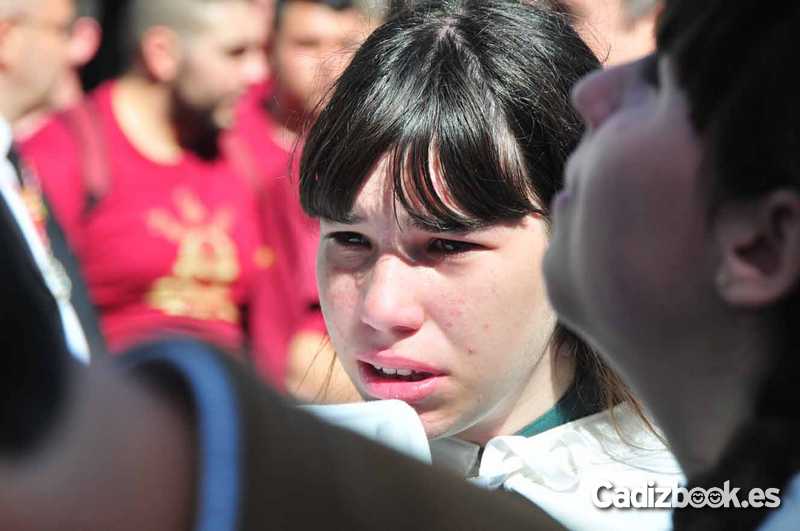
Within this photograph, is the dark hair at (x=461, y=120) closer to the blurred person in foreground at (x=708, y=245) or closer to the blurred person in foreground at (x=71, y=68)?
the blurred person in foreground at (x=708, y=245)

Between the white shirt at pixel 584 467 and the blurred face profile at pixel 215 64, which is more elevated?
the white shirt at pixel 584 467

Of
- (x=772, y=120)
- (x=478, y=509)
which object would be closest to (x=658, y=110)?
(x=772, y=120)

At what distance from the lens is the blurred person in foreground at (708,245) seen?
845 millimetres

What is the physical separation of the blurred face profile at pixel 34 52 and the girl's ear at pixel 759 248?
311 centimetres

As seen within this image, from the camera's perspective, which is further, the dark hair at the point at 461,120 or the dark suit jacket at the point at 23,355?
the dark hair at the point at 461,120

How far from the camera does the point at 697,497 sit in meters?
0.97

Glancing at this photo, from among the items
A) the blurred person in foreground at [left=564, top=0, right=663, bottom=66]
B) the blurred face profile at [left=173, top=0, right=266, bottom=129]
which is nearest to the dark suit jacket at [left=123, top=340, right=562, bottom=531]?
the blurred person in foreground at [left=564, top=0, right=663, bottom=66]

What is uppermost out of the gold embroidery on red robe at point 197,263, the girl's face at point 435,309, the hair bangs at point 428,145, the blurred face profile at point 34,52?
the hair bangs at point 428,145

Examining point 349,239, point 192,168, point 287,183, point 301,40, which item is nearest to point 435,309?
point 349,239

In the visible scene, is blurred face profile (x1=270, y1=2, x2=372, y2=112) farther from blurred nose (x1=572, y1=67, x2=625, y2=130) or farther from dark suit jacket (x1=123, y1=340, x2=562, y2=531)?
dark suit jacket (x1=123, y1=340, x2=562, y2=531)

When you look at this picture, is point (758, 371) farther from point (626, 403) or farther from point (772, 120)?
point (626, 403)

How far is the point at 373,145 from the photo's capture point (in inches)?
64.3

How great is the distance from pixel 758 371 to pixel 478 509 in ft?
1.21

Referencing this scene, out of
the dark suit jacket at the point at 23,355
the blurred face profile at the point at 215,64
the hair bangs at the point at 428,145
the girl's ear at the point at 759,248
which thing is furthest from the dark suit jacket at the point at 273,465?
the blurred face profile at the point at 215,64
